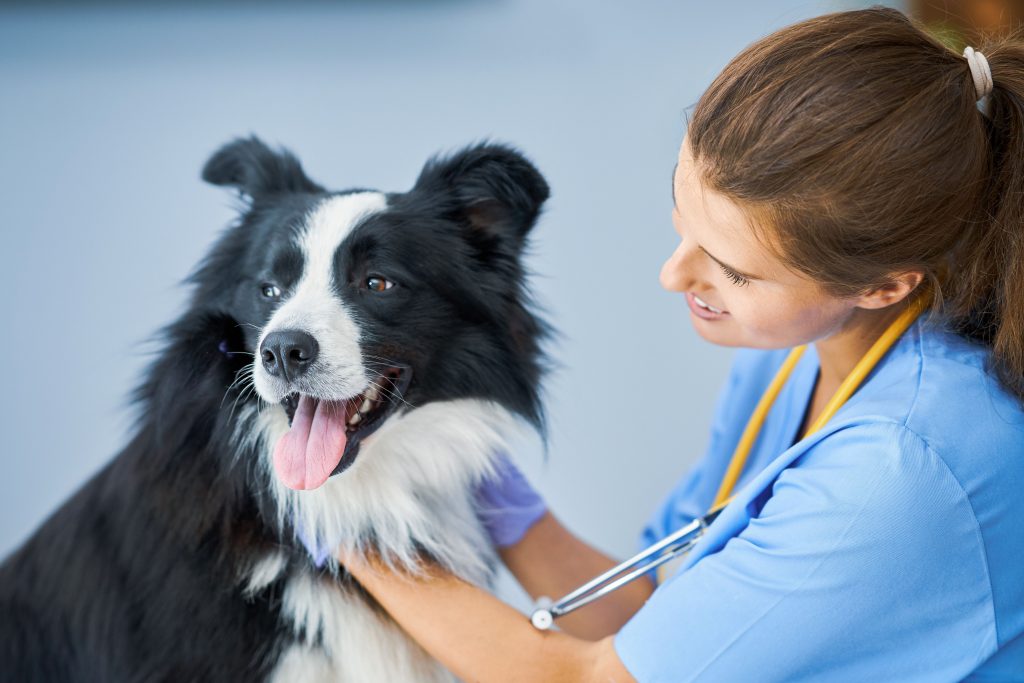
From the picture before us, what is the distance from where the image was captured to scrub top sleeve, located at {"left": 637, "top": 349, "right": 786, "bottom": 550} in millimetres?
1554

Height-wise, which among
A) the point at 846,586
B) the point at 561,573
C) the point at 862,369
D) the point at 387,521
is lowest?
the point at 561,573

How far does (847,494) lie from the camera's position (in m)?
1.02

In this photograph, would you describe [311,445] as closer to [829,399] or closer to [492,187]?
[492,187]

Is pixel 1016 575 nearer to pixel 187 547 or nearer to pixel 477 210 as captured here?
pixel 477 210

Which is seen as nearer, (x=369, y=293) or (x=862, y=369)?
(x=862, y=369)

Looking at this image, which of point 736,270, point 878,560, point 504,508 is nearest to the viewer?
point 878,560

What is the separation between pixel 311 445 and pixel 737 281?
0.60m

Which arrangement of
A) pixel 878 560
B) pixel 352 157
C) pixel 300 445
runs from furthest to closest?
pixel 352 157, pixel 300 445, pixel 878 560

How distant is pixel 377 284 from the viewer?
4.40 ft

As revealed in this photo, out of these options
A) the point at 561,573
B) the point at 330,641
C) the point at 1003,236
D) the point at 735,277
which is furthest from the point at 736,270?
the point at 330,641

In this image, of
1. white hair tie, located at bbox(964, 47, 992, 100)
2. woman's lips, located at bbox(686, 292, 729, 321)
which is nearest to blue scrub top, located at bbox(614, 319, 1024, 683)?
woman's lips, located at bbox(686, 292, 729, 321)

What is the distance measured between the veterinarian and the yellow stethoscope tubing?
0.5 inches

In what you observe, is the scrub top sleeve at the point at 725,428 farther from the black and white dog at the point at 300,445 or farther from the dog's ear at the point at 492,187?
the dog's ear at the point at 492,187

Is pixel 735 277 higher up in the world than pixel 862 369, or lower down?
higher up
